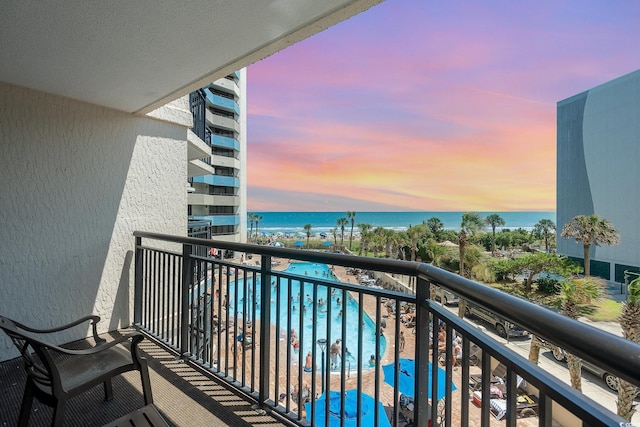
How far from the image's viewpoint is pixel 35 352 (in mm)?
1545

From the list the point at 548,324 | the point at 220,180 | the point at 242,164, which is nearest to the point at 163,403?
the point at 548,324

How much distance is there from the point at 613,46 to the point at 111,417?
5332 centimetres

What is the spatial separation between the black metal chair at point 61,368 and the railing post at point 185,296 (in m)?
0.76

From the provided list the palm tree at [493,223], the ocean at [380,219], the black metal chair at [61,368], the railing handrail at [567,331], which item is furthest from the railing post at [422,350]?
the ocean at [380,219]

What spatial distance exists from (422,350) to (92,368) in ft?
5.95

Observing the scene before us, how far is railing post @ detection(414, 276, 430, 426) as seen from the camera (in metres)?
1.27

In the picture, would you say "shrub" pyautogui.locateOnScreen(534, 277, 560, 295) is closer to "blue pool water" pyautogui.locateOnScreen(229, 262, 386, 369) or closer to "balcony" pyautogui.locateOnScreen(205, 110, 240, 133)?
"blue pool water" pyautogui.locateOnScreen(229, 262, 386, 369)

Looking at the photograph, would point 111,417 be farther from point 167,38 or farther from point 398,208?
point 398,208

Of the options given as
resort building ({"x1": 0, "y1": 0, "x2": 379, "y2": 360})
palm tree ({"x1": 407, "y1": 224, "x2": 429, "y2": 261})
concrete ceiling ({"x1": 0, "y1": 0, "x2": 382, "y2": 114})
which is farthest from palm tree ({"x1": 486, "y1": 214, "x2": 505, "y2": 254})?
concrete ceiling ({"x1": 0, "y1": 0, "x2": 382, "y2": 114})

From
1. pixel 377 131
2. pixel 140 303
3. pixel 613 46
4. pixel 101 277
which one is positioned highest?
pixel 613 46

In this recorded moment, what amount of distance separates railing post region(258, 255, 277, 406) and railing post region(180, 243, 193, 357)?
976 millimetres

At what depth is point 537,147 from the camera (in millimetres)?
48750

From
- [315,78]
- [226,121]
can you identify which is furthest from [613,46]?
[226,121]

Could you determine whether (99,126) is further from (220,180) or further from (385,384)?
(220,180)
